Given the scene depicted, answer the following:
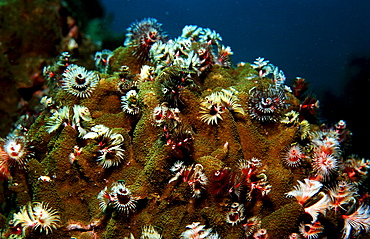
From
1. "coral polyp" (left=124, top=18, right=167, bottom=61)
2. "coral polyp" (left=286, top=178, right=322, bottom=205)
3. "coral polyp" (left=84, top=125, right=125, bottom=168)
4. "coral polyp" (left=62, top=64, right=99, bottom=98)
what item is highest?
"coral polyp" (left=124, top=18, right=167, bottom=61)

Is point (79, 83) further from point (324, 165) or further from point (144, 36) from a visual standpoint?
point (324, 165)

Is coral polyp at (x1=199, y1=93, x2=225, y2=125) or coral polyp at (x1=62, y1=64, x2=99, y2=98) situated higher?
coral polyp at (x1=62, y1=64, x2=99, y2=98)

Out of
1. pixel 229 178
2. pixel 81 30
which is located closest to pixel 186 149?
pixel 229 178

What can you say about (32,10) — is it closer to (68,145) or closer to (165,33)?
(165,33)

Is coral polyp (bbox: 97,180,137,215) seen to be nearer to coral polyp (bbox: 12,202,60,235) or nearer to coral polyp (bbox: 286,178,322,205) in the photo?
coral polyp (bbox: 12,202,60,235)

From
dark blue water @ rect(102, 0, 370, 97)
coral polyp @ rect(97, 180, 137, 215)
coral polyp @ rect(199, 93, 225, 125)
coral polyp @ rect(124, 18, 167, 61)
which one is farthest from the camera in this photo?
dark blue water @ rect(102, 0, 370, 97)

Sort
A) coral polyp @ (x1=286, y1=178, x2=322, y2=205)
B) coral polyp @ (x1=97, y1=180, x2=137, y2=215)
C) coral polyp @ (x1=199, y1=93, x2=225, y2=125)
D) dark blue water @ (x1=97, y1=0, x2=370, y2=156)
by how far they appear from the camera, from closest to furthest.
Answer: coral polyp @ (x1=97, y1=180, x2=137, y2=215), coral polyp @ (x1=286, y1=178, x2=322, y2=205), coral polyp @ (x1=199, y1=93, x2=225, y2=125), dark blue water @ (x1=97, y1=0, x2=370, y2=156)

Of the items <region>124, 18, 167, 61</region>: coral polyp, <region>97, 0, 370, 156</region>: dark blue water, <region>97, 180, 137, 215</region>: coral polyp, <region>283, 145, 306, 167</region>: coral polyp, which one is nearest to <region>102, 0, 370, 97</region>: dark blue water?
<region>97, 0, 370, 156</region>: dark blue water

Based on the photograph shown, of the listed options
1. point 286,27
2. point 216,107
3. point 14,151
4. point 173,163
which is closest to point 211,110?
point 216,107
